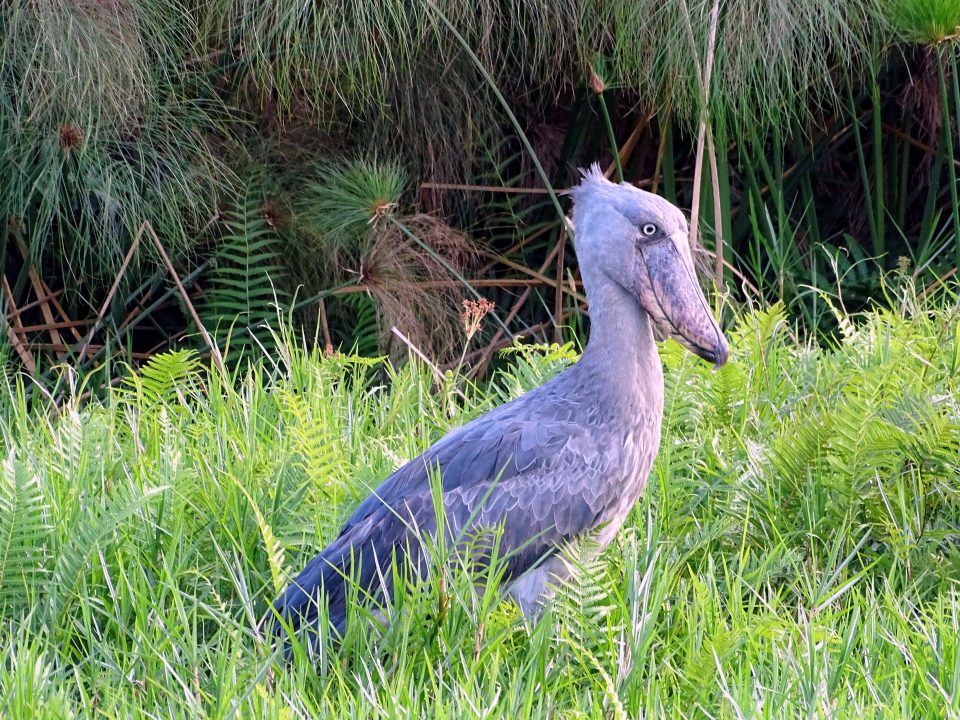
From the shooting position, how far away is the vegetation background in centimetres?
194

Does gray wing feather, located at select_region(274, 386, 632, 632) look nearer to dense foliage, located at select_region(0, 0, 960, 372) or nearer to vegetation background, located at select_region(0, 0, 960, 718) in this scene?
vegetation background, located at select_region(0, 0, 960, 718)

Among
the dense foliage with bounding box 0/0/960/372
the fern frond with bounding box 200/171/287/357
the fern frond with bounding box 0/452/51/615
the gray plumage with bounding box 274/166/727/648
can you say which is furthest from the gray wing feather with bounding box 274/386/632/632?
the fern frond with bounding box 200/171/287/357

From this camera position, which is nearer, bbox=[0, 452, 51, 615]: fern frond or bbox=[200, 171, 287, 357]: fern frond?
bbox=[0, 452, 51, 615]: fern frond

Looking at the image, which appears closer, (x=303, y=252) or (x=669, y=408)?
(x=669, y=408)

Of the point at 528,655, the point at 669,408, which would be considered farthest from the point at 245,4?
the point at 528,655

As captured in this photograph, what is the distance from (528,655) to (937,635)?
635 millimetres

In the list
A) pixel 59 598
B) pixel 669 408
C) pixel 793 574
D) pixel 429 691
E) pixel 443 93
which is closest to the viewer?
pixel 429 691

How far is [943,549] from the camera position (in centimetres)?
243

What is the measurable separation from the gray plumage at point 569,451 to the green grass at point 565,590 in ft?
0.31

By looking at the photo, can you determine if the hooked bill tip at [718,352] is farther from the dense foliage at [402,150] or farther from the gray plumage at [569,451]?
the dense foliage at [402,150]

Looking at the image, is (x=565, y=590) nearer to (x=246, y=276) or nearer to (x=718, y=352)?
(x=718, y=352)

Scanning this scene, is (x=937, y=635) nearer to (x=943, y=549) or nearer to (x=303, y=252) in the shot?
(x=943, y=549)

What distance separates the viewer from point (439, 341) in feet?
14.2

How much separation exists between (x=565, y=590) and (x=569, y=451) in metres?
0.24
